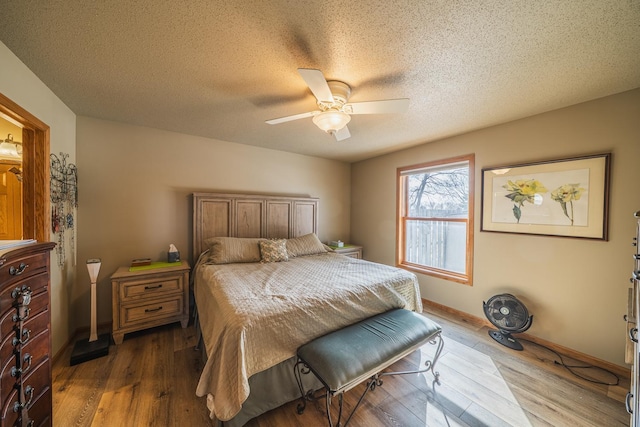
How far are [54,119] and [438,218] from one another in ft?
14.8

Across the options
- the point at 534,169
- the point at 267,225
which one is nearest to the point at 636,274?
the point at 534,169

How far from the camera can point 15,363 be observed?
100cm

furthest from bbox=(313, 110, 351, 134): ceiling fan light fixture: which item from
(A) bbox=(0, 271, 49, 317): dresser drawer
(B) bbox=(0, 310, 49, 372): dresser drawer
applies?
(B) bbox=(0, 310, 49, 372): dresser drawer

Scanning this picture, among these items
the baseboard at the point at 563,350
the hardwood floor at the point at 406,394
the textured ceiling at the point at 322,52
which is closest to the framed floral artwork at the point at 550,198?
the textured ceiling at the point at 322,52

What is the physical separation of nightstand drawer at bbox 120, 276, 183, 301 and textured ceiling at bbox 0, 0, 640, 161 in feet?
5.98

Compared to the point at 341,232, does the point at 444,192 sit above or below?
above

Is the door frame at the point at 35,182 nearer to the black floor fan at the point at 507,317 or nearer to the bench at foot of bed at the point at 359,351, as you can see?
the bench at foot of bed at the point at 359,351

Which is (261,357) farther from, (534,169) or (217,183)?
(534,169)

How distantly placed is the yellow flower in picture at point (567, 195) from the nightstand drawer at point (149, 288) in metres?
4.13

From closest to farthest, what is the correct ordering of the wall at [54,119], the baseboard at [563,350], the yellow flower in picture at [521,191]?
the wall at [54,119] < the baseboard at [563,350] < the yellow flower in picture at [521,191]

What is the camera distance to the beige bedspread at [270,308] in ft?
4.32

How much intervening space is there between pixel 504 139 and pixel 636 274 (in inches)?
78.2

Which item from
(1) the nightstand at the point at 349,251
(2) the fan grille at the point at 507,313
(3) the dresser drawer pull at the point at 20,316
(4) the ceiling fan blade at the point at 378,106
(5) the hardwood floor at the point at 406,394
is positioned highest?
(4) the ceiling fan blade at the point at 378,106

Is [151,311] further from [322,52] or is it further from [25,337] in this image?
[322,52]
